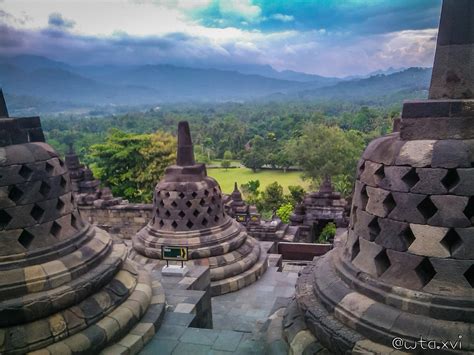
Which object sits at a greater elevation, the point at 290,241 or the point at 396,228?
the point at 396,228

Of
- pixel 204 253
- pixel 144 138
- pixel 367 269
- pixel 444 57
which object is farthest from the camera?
pixel 144 138

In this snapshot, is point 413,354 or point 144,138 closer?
point 413,354

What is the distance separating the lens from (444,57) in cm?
347

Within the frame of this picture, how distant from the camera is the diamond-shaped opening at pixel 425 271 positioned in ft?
11.0

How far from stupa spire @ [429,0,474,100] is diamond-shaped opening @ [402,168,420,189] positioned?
2.40 feet

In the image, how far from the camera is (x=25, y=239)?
4.29m

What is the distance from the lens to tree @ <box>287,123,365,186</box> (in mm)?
36375

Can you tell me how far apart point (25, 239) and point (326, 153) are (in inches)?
1376

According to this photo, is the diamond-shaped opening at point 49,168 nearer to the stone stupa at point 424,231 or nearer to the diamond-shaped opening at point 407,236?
the stone stupa at point 424,231

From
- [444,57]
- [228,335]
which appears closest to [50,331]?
[228,335]

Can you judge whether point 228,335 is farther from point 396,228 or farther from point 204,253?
point 204,253

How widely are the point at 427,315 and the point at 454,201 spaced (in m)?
0.98

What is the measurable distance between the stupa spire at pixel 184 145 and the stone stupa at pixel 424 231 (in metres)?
6.34

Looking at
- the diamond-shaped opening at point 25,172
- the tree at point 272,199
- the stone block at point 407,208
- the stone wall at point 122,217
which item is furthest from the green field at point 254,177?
the stone block at point 407,208
